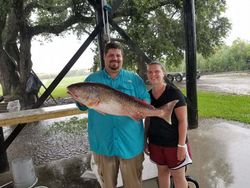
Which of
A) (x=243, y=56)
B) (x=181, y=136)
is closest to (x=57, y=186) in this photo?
(x=181, y=136)

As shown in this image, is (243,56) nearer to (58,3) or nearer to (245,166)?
(58,3)

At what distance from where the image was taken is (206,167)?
3.97 metres

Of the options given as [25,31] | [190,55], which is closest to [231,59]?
[25,31]

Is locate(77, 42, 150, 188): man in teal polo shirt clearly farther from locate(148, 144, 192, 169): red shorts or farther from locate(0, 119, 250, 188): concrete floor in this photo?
locate(0, 119, 250, 188): concrete floor

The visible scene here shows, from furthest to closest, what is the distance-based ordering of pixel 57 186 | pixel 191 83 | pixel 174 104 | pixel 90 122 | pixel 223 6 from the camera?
pixel 223 6 → pixel 191 83 → pixel 57 186 → pixel 90 122 → pixel 174 104

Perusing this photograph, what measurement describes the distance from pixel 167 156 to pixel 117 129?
1.66ft

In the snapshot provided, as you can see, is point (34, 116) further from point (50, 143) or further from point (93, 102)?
point (50, 143)

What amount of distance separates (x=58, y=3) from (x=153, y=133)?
10.8 m

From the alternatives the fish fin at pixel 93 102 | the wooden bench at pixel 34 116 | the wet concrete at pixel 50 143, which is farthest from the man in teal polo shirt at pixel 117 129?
the wet concrete at pixel 50 143

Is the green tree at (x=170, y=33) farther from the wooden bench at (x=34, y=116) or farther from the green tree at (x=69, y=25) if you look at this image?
the wooden bench at (x=34, y=116)

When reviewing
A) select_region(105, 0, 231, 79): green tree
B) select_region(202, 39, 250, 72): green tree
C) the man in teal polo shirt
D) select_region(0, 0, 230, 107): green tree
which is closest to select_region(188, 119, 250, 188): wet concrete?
the man in teal polo shirt

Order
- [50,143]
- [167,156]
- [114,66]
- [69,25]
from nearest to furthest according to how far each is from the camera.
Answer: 1. [114,66]
2. [167,156]
3. [50,143]
4. [69,25]

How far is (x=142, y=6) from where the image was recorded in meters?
7.66

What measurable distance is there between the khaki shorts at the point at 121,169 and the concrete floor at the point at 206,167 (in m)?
1.06
